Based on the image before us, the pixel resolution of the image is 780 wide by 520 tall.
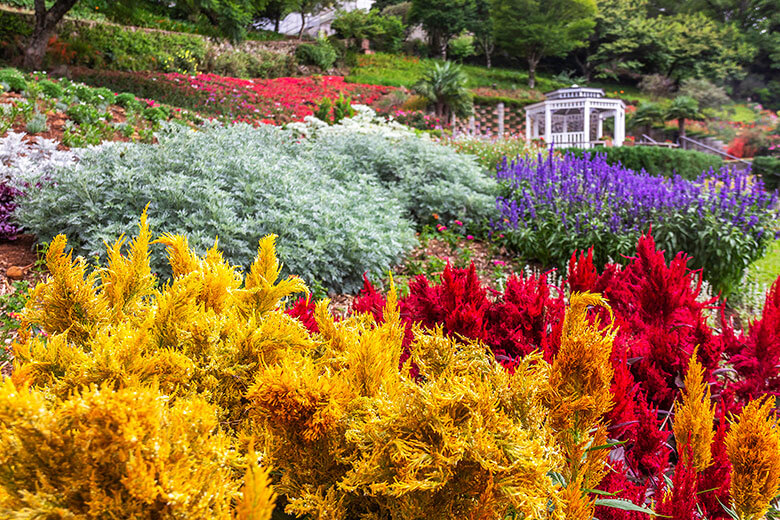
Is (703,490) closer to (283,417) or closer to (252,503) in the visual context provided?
(283,417)

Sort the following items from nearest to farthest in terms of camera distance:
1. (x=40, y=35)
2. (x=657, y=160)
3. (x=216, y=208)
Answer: (x=216, y=208)
(x=40, y=35)
(x=657, y=160)

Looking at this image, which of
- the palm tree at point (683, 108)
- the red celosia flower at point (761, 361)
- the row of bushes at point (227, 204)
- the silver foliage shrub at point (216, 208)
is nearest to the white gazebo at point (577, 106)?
the palm tree at point (683, 108)

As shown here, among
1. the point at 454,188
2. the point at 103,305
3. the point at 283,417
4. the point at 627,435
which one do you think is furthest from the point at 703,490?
the point at 454,188

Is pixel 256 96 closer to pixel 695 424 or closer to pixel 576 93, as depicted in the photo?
pixel 576 93

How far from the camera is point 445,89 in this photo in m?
19.7

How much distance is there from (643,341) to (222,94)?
14708 millimetres

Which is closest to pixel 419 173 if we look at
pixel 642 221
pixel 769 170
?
pixel 642 221

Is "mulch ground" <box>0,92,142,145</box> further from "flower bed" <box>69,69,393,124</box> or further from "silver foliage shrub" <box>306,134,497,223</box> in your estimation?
"flower bed" <box>69,69,393,124</box>

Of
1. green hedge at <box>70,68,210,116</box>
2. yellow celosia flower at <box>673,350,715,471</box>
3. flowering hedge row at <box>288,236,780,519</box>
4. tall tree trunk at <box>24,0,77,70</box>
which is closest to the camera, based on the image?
yellow celosia flower at <box>673,350,715,471</box>

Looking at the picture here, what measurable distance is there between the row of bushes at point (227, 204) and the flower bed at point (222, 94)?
6.96 metres

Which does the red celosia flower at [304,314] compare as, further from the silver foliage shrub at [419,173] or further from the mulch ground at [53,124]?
the mulch ground at [53,124]

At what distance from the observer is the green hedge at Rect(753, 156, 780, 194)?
611 inches

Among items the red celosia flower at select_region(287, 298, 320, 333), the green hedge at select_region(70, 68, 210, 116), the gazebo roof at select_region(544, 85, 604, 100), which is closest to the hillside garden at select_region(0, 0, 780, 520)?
the red celosia flower at select_region(287, 298, 320, 333)

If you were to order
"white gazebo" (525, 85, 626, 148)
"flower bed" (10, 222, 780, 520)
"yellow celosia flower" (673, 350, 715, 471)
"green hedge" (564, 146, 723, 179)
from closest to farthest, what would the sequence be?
"flower bed" (10, 222, 780, 520) → "yellow celosia flower" (673, 350, 715, 471) → "green hedge" (564, 146, 723, 179) → "white gazebo" (525, 85, 626, 148)
